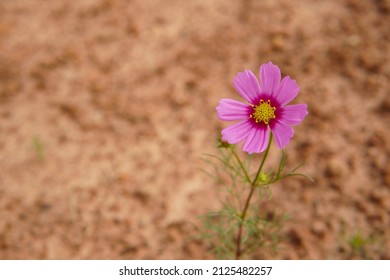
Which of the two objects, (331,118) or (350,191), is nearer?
(350,191)

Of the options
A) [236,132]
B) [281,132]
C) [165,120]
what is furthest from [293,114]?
[165,120]

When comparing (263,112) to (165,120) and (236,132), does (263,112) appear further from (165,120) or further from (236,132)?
(165,120)

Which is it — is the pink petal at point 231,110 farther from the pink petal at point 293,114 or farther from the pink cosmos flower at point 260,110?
the pink petal at point 293,114

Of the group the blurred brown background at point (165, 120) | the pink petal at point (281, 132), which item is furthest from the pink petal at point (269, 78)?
the blurred brown background at point (165, 120)

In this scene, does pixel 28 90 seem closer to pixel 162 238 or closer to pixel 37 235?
pixel 37 235

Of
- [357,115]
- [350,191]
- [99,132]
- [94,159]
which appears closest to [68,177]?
[94,159]
